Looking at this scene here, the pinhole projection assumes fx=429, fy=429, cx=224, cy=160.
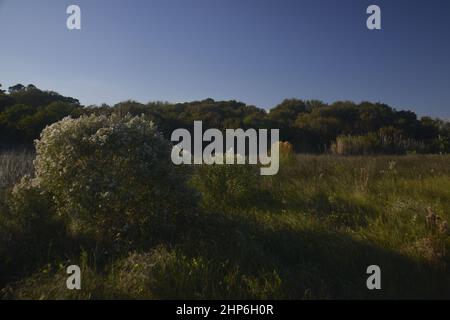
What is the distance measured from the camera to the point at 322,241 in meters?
4.33

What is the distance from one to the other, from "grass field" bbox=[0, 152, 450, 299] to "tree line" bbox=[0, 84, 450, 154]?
11.2 meters

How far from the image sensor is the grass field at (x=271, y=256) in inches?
133

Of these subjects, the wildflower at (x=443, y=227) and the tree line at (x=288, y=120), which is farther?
the tree line at (x=288, y=120)

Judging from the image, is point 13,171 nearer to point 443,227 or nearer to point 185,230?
point 185,230

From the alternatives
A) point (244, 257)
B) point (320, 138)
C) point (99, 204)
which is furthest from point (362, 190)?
point (320, 138)

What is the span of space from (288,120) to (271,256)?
2176 centimetres

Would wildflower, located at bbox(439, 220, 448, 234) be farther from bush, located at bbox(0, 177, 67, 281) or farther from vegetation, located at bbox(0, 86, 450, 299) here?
Answer: bush, located at bbox(0, 177, 67, 281)

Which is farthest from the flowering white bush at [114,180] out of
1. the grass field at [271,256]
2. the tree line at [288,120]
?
the tree line at [288,120]

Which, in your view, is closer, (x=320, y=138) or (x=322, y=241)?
(x=322, y=241)

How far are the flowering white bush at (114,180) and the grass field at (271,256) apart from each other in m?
0.25

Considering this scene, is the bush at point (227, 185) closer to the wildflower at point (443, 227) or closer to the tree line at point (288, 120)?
the wildflower at point (443, 227)
